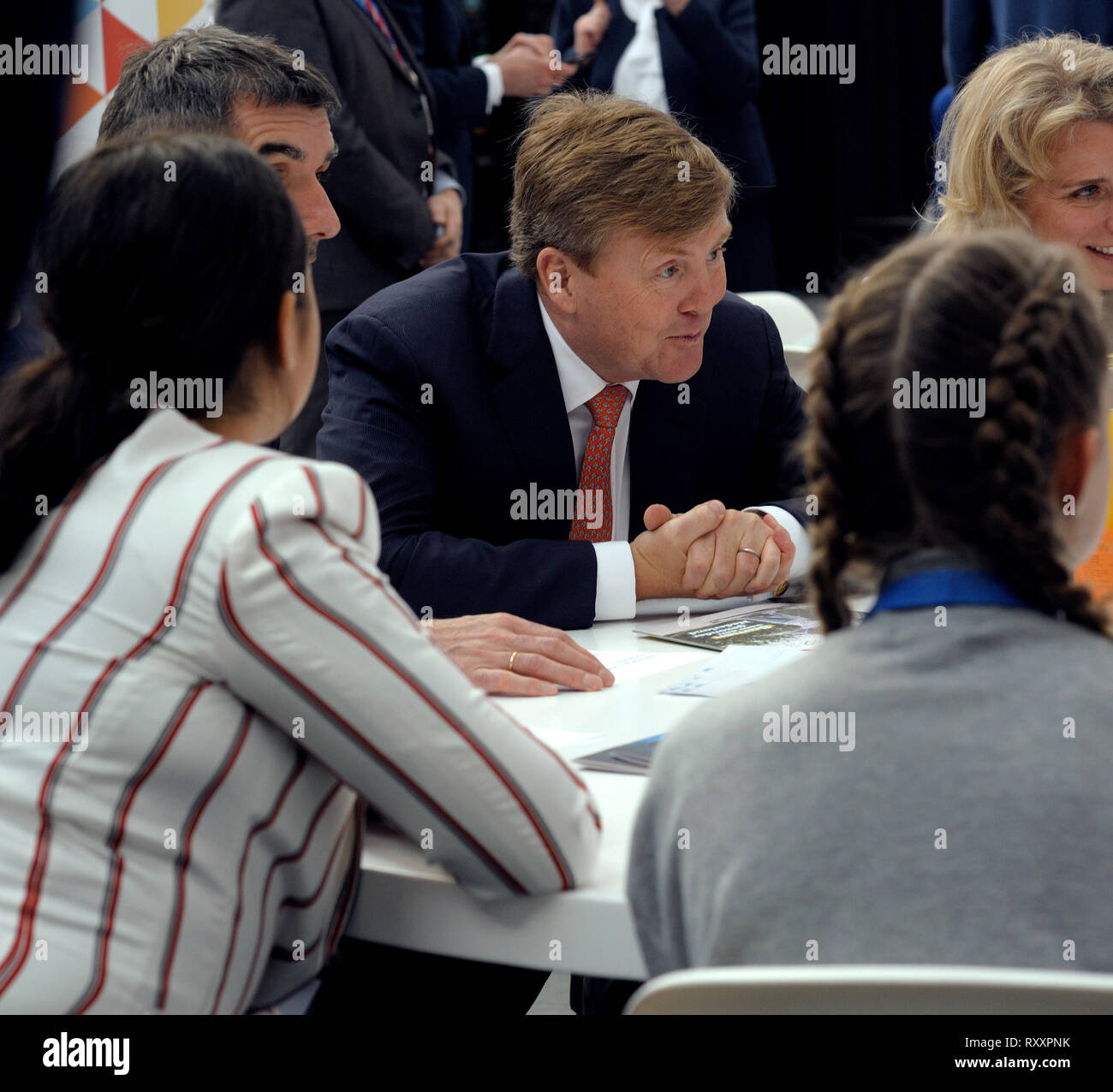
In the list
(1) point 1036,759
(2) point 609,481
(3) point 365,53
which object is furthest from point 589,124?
(1) point 1036,759

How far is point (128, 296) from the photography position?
1.23m

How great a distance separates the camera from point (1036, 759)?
0.92 meters

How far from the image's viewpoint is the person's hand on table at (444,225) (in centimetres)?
366

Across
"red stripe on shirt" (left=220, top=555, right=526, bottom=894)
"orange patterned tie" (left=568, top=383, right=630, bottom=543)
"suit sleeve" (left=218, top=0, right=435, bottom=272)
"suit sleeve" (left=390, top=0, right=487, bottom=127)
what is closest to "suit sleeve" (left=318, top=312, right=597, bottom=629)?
"orange patterned tie" (left=568, top=383, right=630, bottom=543)

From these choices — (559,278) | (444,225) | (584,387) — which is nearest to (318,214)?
(559,278)

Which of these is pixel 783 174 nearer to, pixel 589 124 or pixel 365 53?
pixel 365 53

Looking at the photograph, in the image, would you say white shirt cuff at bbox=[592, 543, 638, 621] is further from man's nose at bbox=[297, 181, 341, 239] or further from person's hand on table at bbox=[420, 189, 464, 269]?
person's hand on table at bbox=[420, 189, 464, 269]

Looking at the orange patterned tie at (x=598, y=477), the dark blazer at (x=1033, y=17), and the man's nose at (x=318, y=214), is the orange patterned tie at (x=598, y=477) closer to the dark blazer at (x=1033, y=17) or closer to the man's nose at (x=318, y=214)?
the man's nose at (x=318, y=214)

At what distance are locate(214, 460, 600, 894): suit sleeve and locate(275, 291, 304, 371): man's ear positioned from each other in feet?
0.57

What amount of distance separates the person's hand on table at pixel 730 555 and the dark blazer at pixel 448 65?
87.1 inches

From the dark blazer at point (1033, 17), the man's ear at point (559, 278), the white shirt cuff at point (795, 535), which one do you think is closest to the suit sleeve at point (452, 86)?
the dark blazer at point (1033, 17)

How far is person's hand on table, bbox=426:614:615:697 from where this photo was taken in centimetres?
165

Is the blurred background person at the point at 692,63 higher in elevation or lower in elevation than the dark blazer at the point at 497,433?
higher

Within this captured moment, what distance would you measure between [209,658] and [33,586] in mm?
192
